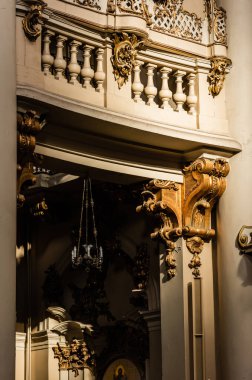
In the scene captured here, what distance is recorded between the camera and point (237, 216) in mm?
13273

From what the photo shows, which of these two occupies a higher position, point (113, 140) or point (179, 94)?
point (179, 94)

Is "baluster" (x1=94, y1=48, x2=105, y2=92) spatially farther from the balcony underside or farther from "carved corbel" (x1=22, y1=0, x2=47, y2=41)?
"carved corbel" (x1=22, y1=0, x2=47, y2=41)

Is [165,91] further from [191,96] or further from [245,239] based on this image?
[245,239]

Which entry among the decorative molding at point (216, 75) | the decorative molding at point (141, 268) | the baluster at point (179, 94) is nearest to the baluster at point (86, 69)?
the baluster at point (179, 94)

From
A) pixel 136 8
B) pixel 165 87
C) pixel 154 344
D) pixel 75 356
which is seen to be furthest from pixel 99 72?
pixel 75 356

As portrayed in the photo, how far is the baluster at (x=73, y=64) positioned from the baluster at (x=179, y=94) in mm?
1376

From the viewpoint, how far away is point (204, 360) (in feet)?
43.0

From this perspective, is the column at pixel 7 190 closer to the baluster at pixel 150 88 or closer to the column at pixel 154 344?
the baluster at pixel 150 88

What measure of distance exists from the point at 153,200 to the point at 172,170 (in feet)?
1.32

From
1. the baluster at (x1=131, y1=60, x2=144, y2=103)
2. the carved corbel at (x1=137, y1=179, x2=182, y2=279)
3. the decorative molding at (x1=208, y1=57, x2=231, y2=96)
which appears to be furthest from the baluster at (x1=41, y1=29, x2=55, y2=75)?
the decorative molding at (x1=208, y1=57, x2=231, y2=96)

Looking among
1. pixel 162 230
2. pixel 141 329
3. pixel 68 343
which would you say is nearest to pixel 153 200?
pixel 162 230

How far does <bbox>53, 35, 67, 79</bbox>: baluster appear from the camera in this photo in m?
12.2

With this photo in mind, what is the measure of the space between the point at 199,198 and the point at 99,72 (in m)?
1.89

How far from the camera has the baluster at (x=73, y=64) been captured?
12398mm
